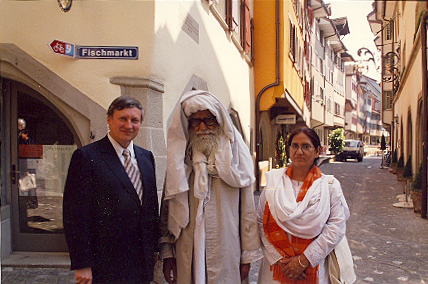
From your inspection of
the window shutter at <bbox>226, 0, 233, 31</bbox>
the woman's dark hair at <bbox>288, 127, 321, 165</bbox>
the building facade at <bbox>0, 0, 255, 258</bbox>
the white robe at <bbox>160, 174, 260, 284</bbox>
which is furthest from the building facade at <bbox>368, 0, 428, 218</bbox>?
the window shutter at <bbox>226, 0, 233, 31</bbox>

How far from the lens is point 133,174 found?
176 cm

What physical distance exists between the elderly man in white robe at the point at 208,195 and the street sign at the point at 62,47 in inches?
A: 72.5

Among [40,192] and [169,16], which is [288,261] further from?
[40,192]

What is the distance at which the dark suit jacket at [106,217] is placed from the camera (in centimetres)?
163

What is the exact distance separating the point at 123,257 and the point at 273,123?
969mm

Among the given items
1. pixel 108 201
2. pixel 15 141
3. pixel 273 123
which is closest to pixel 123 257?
pixel 108 201

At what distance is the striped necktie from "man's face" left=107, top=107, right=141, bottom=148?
7 centimetres

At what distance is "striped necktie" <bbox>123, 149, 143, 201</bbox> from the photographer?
5.73 ft

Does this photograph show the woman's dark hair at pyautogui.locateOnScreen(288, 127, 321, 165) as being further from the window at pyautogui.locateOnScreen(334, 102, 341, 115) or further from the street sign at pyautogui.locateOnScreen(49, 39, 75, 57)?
the street sign at pyautogui.locateOnScreen(49, 39, 75, 57)

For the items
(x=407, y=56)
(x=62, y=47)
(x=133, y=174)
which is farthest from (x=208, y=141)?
(x=62, y=47)

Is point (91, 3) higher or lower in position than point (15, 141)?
higher

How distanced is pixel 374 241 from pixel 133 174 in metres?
3.48

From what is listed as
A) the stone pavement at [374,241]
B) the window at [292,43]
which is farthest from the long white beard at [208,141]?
the window at [292,43]

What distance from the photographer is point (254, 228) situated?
1851 millimetres
